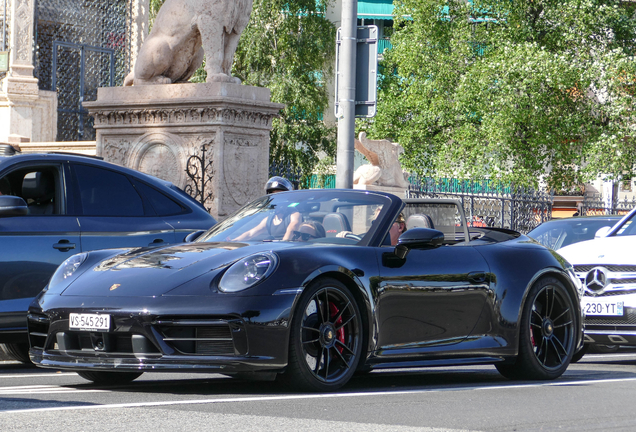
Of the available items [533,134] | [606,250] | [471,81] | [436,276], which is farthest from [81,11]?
[436,276]

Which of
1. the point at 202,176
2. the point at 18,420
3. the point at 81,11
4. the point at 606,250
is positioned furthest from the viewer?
the point at 81,11

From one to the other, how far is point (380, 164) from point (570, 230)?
36.5ft

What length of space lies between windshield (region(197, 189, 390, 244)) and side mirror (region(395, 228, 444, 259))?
236 millimetres

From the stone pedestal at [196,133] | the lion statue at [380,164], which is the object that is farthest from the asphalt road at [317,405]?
the lion statue at [380,164]

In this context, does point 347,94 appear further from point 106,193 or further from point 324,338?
point 324,338

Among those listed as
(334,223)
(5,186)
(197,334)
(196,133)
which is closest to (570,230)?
(196,133)

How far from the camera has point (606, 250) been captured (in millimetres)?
9984

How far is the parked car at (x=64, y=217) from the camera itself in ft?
25.0

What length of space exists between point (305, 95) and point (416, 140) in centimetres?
484

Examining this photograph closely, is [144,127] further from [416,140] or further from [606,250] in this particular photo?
[416,140]

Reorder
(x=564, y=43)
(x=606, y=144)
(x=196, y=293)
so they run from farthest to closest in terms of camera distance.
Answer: (x=564, y=43) < (x=606, y=144) < (x=196, y=293)

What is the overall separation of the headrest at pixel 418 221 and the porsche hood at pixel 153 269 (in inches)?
52.5

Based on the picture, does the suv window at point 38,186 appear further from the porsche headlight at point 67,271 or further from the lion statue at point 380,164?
the lion statue at point 380,164

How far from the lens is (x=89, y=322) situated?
5988 mm
